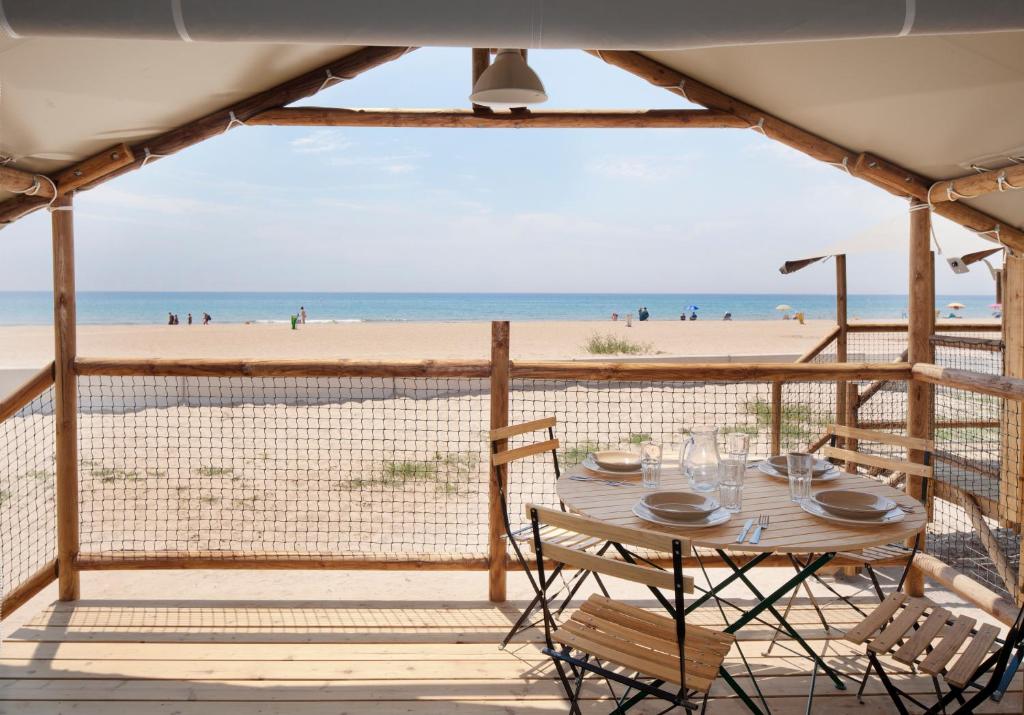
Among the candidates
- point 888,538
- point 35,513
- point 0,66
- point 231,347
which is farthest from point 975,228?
point 231,347

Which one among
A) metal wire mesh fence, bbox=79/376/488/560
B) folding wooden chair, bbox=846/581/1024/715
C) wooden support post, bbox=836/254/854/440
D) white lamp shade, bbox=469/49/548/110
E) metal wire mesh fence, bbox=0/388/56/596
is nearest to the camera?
folding wooden chair, bbox=846/581/1024/715

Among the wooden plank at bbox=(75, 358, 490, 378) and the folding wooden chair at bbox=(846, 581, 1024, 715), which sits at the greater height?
the wooden plank at bbox=(75, 358, 490, 378)

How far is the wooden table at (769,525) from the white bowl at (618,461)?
7cm

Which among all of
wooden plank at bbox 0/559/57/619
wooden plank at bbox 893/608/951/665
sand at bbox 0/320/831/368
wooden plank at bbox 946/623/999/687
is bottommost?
wooden plank at bbox 0/559/57/619

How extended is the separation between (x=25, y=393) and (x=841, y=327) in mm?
5962

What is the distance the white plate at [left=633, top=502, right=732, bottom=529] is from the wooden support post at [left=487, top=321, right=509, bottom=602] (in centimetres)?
130

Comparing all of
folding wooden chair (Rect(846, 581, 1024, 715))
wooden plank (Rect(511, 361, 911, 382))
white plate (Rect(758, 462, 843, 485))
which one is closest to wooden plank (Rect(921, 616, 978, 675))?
folding wooden chair (Rect(846, 581, 1024, 715))

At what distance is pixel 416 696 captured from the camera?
2543 millimetres

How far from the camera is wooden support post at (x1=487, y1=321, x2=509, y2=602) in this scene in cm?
336

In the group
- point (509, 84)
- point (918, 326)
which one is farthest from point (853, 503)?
point (509, 84)

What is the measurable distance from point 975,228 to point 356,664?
3677mm

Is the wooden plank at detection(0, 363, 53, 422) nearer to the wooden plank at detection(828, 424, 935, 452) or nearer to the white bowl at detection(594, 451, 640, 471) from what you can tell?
the white bowl at detection(594, 451, 640, 471)

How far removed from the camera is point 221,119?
351 centimetres

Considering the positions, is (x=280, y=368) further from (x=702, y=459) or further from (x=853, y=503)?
(x=853, y=503)
